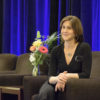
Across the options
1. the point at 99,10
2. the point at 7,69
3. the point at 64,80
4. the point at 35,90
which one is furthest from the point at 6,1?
the point at 64,80

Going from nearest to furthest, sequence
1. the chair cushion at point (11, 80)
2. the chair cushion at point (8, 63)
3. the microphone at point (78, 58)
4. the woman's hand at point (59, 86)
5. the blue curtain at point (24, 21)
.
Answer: the woman's hand at point (59, 86) < the microphone at point (78, 58) < the chair cushion at point (11, 80) < the chair cushion at point (8, 63) < the blue curtain at point (24, 21)

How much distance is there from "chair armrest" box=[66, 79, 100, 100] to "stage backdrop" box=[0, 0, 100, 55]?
5.43 ft

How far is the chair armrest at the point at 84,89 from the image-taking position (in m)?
1.96

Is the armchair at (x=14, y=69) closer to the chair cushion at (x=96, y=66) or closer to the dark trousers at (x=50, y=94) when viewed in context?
the chair cushion at (x=96, y=66)

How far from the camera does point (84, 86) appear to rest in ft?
6.45

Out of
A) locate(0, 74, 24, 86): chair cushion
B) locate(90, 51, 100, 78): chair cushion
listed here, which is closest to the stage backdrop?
locate(90, 51, 100, 78): chair cushion

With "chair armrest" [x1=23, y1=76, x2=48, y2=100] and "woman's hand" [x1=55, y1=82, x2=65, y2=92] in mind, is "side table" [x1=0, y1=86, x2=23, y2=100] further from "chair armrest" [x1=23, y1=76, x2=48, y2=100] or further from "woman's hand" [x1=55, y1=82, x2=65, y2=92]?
"woman's hand" [x1=55, y1=82, x2=65, y2=92]

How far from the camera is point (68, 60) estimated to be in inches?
92.2

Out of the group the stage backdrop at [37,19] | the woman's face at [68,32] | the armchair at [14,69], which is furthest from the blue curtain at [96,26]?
the woman's face at [68,32]

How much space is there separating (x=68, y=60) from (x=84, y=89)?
448 millimetres

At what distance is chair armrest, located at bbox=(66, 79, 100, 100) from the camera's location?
1961mm

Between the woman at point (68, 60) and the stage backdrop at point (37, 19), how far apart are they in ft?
3.93

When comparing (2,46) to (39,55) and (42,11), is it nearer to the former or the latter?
(42,11)

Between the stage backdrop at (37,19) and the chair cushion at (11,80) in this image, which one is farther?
the stage backdrop at (37,19)
